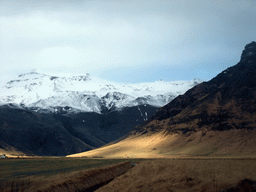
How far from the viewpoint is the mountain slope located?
120 meters

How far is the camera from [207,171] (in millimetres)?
42906

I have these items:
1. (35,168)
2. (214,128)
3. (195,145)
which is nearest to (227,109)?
(214,128)

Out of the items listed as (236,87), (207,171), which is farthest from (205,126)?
(207,171)

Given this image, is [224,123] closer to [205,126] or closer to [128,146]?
[205,126]

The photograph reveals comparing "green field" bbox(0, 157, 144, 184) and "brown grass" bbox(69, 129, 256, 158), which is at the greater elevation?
"green field" bbox(0, 157, 144, 184)

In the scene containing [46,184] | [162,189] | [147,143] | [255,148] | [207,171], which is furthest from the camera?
[147,143]

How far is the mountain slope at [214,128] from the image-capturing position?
120 m

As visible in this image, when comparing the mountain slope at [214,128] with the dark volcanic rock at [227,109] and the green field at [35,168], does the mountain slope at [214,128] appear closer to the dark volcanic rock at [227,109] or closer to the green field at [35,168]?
the dark volcanic rock at [227,109]

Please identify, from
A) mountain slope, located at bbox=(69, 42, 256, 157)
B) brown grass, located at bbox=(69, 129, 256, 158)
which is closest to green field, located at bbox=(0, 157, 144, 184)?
brown grass, located at bbox=(69, 129, 256, 158)

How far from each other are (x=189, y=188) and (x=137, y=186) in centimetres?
767

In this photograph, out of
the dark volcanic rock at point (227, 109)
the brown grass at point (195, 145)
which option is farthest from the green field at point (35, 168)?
the dark volcanic rock at point (227, 109)

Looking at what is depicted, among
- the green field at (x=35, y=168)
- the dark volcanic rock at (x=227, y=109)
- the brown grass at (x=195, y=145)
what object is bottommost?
the brown grass at (x=195, y=145)

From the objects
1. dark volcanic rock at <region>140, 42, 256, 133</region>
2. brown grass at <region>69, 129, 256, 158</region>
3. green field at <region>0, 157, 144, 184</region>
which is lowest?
brown grass at <region>69, 129, 256, 158</region>

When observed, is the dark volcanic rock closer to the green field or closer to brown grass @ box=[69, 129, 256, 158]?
brown grass @ box=[69, 129, 256, 158]
